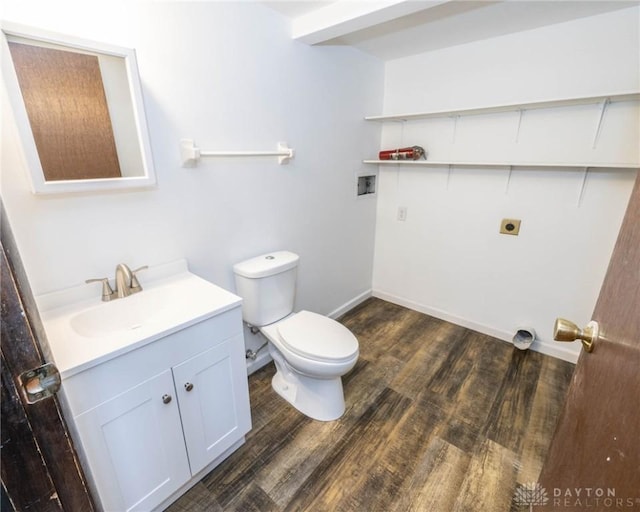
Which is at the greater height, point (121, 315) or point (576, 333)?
point (576, 333)

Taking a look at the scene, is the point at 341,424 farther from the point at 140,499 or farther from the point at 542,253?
the point at 542,253

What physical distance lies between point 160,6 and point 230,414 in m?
1.75

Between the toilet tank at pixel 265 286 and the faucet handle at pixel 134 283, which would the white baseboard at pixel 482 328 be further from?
the faucet handle at pixel 134 283

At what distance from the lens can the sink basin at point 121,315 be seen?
114cm

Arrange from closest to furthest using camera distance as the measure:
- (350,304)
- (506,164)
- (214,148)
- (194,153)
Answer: (194,153) < (214,148) < (506,164) < (350,304)

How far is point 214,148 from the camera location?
1518 mm

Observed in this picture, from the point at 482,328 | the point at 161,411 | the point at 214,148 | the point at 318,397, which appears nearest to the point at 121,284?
the point at 161,411

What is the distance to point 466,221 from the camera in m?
2.32

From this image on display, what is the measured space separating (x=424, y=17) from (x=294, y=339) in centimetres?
191

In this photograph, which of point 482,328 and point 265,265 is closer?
point 265,265

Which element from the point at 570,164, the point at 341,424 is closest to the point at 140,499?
the point at 341,424

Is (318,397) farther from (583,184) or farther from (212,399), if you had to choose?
(583,184)

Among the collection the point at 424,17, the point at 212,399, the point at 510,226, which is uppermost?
the point at 424,17

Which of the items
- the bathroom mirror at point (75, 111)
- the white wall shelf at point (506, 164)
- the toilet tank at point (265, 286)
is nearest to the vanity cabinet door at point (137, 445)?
the toilet tank at point (265, 286)
